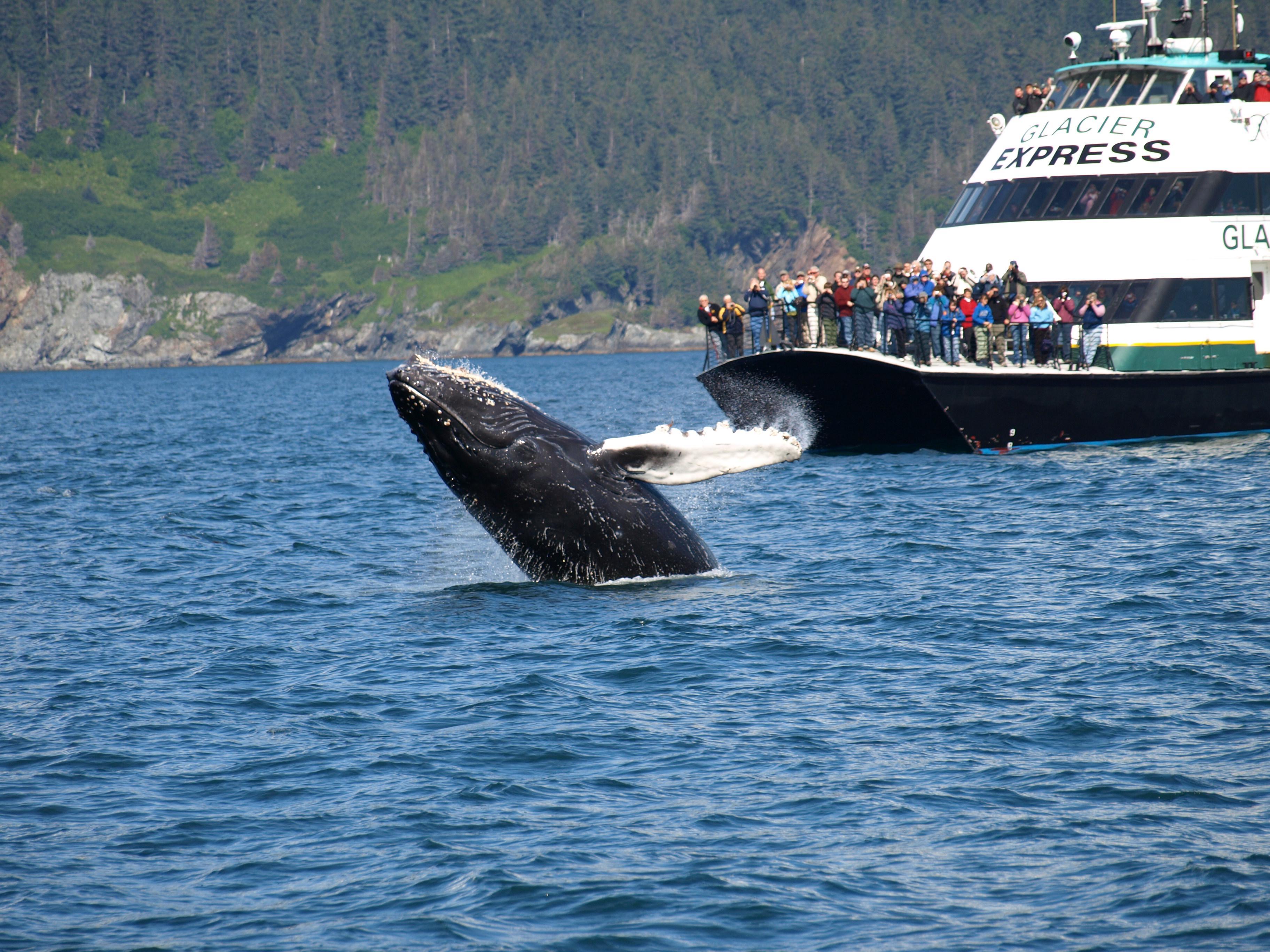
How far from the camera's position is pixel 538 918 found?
27.9ft

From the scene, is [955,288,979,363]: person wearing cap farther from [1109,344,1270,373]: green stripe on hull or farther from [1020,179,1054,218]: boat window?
[1020,179,1054,218]: boat window

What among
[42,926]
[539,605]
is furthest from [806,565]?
[42,926]

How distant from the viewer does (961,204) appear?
36312 millimetres

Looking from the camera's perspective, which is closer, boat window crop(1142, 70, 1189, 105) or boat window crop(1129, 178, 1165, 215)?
boat window crop(1129, 178, 1165, 215)

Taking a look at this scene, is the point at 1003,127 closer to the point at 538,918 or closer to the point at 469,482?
the point at 469,482

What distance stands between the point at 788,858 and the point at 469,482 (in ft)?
19.8

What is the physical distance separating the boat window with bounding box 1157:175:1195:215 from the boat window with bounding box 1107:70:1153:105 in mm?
2744

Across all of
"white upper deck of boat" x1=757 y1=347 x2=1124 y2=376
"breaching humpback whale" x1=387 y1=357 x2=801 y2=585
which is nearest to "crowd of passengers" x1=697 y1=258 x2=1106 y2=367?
"white upper deck of boat" x1=757 y1=347 x2=1124 y2=376

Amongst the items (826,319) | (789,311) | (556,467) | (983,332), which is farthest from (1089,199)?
(556,467)

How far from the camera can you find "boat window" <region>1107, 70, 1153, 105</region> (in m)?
33.7

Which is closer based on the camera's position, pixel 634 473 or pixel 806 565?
pixel 634 473

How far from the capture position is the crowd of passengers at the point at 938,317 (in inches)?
1179

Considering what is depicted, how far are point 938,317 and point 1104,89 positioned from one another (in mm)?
9055

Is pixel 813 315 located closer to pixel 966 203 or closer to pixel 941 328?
pixel 941 328
